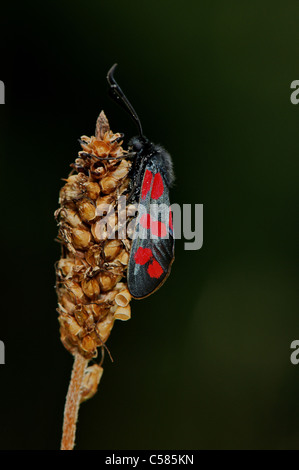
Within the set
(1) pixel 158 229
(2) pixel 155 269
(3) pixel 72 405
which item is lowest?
(3) pixel 72 405

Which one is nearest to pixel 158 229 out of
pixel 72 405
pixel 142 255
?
pixel 142 255

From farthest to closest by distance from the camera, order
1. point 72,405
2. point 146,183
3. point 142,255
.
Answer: point 146,183 → point 142,255 → point 72,405

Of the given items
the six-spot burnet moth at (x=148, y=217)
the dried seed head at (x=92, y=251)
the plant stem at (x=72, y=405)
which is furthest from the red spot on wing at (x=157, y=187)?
the plant stem at (x=72, y=405)

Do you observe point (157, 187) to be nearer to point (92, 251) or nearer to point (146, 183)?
point (146, 183)

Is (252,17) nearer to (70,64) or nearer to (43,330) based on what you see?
(70,64)

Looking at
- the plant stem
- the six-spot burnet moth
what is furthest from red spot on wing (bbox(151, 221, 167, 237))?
the plant stem

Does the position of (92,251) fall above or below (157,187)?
below

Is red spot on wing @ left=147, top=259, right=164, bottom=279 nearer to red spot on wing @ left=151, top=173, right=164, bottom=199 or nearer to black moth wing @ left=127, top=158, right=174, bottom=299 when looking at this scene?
black moth wing @ left=127, top=158, right=174, bottom=299

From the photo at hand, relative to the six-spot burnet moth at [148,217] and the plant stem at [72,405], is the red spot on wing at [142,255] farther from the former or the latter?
the plant stem at [72,405]
